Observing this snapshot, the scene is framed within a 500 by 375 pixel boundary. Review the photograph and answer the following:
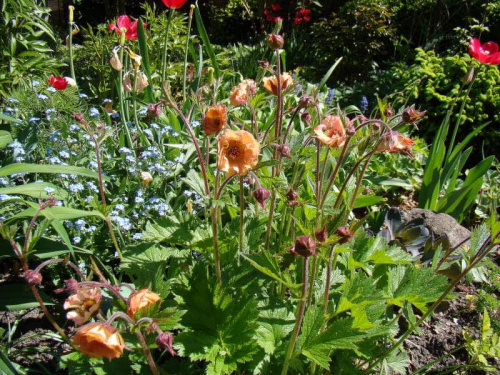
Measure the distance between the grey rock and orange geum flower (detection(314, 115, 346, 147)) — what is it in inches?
49.1

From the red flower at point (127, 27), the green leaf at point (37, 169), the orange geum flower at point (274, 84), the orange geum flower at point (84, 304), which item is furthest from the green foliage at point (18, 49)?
the orange geum flower at point (84, 304)

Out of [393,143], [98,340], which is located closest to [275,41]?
[393,143]

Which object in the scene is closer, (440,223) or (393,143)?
(393,143)

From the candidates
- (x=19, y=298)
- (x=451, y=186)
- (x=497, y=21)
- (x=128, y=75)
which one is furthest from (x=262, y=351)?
(x=497, y=21)

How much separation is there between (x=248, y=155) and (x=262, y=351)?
59 centimetres

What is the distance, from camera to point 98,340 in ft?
2.81

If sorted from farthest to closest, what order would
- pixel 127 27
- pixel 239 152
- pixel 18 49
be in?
pixel 18 49, pixel 127 27, pixel 239 152

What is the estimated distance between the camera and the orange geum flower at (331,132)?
1196mm

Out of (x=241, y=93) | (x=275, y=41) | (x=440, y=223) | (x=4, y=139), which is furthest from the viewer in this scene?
(x=440, y=223)

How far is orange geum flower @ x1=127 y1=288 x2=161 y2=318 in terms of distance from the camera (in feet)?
3.17

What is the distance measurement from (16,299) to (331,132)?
1.17m

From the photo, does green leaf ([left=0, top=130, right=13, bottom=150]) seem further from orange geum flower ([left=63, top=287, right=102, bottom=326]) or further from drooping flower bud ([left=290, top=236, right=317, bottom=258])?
drooping flower bud ([left=290, top=236, right=317, bottom=258])

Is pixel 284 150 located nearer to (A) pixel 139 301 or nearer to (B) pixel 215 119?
(B) pixel 215 119

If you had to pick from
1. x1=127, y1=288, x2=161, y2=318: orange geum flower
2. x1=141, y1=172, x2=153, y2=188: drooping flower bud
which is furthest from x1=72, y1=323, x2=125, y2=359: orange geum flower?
x1=141, y1=172, x2=153, y2=188: drooping flower bud
